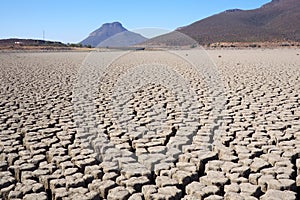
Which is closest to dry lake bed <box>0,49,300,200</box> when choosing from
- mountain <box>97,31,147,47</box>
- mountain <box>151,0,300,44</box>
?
mountain <box>97,31,147,47</box>

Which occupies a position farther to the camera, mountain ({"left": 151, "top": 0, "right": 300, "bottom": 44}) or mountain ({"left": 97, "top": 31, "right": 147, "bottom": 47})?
mountain ({"left": 151, "top": 0, "right": 300, "bottom": 44})

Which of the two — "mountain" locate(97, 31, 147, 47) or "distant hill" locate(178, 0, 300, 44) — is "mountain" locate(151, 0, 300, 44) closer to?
"distant hill" locate(178, 0, 300, 44)

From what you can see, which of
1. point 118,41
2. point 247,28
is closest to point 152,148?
point 118,41

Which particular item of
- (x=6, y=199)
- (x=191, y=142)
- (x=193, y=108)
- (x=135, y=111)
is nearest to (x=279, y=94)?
(x=193, y=108)

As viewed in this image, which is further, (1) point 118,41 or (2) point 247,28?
(2) point 247,28

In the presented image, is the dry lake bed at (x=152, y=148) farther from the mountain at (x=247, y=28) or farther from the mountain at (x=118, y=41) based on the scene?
the mountain at (x=247, y=28)

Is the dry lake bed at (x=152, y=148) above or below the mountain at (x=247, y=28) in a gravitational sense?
below

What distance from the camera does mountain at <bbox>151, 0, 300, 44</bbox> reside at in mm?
51312

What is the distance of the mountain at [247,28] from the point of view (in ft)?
168

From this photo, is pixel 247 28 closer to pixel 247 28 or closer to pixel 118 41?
pixel 247 28

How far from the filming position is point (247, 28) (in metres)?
62.8

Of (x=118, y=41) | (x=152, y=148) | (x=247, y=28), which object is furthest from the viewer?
(x=247, y=28)

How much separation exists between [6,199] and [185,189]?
1.10 metres

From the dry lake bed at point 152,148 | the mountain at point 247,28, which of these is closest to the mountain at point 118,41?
the dry lake bed at point 152,148
